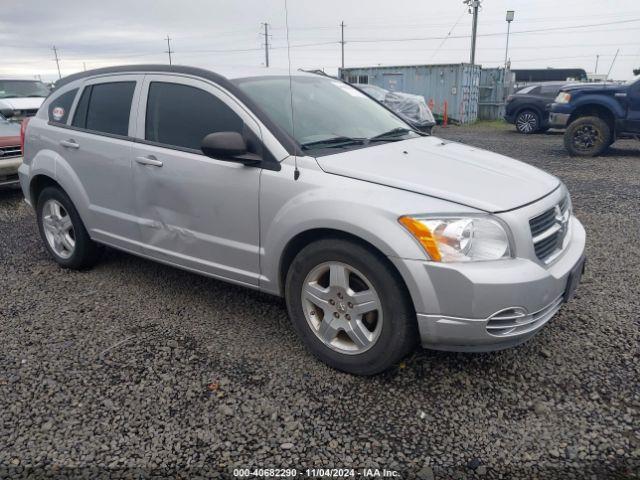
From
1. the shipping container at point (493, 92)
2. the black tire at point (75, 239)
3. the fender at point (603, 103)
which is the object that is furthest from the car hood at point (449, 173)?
the shipping container at point (493, 92)

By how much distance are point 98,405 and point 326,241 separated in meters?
1.45

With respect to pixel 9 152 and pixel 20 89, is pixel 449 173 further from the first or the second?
pixel 20 89

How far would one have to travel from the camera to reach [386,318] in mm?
2637

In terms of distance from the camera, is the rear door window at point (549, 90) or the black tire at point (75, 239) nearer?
the black tire at point (75, 239)

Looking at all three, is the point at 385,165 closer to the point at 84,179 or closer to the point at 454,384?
the point at 454,384

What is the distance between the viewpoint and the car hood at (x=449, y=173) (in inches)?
102

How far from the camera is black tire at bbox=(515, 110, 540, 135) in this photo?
1642 centimetres

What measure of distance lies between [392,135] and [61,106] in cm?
281

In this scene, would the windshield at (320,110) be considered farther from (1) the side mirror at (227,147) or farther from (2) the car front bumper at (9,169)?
(2) the car front bumper at (9,169)

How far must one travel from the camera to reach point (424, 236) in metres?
2.48

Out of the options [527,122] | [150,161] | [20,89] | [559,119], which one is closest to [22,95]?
[20,89]

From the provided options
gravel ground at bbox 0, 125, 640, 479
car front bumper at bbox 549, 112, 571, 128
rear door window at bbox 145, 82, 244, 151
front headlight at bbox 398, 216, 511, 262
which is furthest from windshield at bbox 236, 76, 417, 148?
car front bumper at bbox 549, 112, 571, 128

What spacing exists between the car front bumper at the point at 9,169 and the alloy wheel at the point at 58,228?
121 inches

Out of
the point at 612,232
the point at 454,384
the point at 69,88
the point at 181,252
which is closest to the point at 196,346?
the point at 181,252
